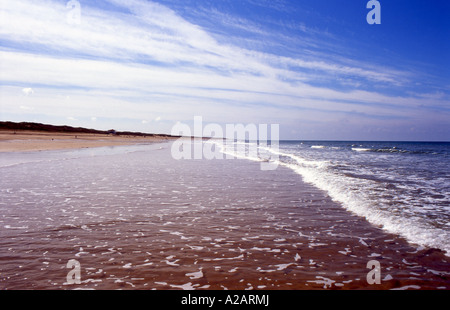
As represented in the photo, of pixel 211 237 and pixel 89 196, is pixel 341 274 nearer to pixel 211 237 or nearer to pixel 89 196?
pixel 211 237

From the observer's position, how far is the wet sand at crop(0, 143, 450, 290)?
5.05m

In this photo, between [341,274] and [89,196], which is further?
[89,196]

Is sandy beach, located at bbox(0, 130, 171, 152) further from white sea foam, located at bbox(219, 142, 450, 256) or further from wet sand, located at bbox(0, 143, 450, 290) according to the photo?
white sea foam, located at bbox(219, 142, 450, 256)

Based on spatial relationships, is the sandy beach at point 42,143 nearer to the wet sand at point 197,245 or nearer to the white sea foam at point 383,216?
the wet sand at point 197,245

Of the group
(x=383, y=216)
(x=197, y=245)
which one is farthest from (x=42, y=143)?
(x=383, y=216)

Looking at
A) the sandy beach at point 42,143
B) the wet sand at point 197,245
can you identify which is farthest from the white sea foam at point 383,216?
the sandy beach at point 42,143

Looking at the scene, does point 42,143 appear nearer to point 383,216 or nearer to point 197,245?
point 197,245

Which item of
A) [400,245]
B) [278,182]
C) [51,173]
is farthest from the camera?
[51,173]

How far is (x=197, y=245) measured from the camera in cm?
659

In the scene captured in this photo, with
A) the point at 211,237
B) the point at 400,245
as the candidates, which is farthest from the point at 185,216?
the point at 400,245

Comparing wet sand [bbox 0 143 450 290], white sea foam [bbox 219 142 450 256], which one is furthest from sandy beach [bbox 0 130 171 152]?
white sea foam [bbox 219 142 450 256]

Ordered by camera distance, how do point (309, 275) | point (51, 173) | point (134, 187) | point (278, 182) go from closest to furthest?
point (309, 275), point (134, 187), point (278, 182), point (51, 173)

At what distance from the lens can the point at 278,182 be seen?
15.8m
